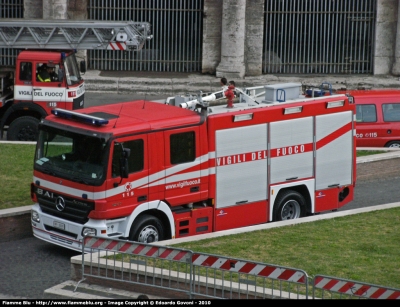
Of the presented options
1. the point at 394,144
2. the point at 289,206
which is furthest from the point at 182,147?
the point at 394,144

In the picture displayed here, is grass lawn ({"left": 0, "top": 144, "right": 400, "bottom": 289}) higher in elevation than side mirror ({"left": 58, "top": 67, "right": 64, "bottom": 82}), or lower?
lower

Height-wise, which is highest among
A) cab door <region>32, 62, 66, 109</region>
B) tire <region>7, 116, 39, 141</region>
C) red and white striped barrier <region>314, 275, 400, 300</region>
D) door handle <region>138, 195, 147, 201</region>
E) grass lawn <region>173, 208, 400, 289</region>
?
cab door <region>32, 62, 66, 109</region>

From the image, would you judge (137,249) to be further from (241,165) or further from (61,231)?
(241,165)

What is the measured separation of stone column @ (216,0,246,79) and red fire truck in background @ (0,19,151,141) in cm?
656

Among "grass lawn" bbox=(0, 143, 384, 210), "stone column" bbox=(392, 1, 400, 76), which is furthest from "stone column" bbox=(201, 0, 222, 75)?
"grass lawn" bbox=(0, 143, 384, 210)

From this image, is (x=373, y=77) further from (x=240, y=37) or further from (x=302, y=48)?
(x=240, y=37)

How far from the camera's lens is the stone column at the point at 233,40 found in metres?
27.0

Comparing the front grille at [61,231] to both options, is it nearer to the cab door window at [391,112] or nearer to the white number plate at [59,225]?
the white number plate at [59,225]

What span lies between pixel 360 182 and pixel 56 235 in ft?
25.1

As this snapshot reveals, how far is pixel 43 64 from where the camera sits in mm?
19656

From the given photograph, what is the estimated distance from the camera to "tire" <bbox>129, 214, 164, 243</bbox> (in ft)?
43.5

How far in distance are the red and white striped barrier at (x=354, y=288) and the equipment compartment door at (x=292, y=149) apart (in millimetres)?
4677

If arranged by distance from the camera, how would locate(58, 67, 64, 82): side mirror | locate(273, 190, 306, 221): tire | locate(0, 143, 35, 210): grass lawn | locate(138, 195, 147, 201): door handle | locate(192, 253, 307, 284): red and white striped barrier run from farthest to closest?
locate(58, 67, 64, 82): side mirror, locate(0, 143, 35, 210): grass lawn, locate(273, 190, 306, 221): tire, locate(138, 195, 147, 201): door handle, locate(192, 253, 307, 284): red and white striped barrier

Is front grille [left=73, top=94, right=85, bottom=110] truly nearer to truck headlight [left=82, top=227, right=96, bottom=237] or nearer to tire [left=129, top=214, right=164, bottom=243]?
tire [left=129, top=214, right=164, bottom=243]
